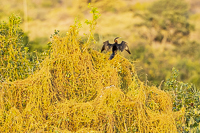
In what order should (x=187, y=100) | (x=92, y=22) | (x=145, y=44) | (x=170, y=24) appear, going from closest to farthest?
(x=92, y=22)
(x=187, y=100)
(x=145, y=44)
(x=170, y=24)

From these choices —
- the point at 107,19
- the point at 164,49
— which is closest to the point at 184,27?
the point at 164,49

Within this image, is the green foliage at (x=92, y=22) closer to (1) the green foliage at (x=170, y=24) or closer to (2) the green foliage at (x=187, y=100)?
(2) the green foliage at (x=187, y=100)

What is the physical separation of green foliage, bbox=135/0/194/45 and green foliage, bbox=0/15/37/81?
33.1 meters

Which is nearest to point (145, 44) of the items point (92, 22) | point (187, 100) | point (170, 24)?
point (170, 24)

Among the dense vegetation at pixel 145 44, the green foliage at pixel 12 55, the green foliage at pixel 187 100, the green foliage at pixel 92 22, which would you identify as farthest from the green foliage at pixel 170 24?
the green foliage at pixel 92 22

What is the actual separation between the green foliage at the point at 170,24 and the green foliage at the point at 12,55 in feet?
108

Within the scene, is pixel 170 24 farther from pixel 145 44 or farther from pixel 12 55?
pixel 12 55

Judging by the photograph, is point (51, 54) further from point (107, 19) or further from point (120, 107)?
point (107, 19)

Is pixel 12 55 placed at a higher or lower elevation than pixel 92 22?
lower

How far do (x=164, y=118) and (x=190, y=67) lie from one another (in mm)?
21875

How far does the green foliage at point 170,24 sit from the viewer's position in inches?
1467

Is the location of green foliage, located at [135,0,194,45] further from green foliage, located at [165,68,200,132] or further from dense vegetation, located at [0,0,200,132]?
green foliage, located at [165,68,200,132]

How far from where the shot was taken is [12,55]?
16.9 ft

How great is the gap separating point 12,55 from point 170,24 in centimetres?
3450
